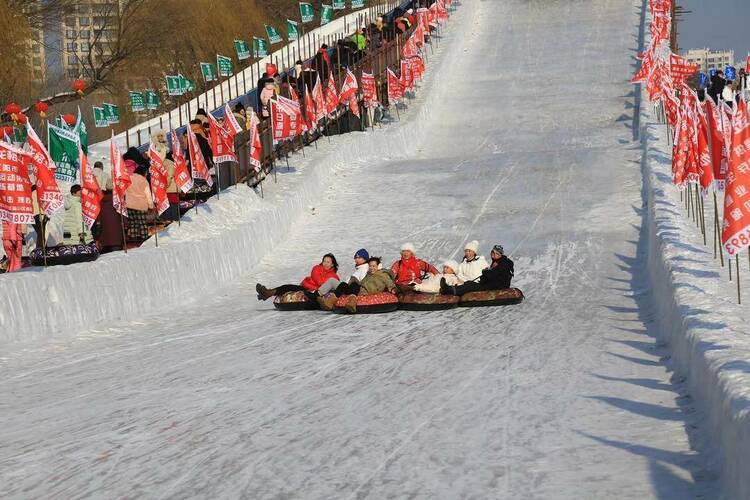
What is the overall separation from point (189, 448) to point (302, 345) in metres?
4.51

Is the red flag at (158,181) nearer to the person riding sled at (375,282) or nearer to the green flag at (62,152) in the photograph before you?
the green flag at (62,152)

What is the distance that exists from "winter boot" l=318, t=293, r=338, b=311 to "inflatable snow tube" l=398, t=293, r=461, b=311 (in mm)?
780

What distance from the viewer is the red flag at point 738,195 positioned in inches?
423

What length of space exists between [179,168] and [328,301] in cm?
417

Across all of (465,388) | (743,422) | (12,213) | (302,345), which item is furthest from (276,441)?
→ (12,213)

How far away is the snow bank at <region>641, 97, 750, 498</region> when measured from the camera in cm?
679

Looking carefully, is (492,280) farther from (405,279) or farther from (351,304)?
Result: (351,304)

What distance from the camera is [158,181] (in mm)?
17359

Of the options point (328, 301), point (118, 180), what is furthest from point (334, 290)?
point (118, 180)

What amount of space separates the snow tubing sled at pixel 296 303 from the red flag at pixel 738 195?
582 cm

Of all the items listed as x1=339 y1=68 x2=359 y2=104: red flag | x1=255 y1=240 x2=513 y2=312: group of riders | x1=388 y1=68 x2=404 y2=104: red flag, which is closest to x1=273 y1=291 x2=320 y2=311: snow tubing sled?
x1=255 y1=240 x2=513 y2=312: group of riders

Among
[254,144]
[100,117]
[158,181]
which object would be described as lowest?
[158,181]

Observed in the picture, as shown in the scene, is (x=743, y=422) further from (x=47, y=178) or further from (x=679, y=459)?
(x=47, y=178)

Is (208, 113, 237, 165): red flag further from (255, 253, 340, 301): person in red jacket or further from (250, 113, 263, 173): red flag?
(255, 253, 340, 301): person in red jacket
